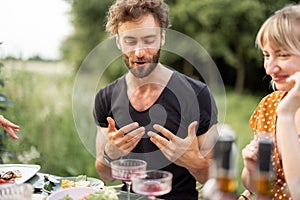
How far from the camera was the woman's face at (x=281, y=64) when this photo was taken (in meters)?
1.41

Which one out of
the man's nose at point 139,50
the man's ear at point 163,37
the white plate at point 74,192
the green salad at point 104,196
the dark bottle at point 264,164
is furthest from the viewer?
the man's ear at point 163,37

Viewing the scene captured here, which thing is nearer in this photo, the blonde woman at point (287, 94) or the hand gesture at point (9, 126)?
the blonde woman at point (287, 94)

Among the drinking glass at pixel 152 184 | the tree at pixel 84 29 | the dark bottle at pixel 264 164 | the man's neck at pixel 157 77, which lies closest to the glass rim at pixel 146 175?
the drinking glass at pixel 152 184

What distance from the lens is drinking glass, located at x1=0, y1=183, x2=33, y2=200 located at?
4.26ft

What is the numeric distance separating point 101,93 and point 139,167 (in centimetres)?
81

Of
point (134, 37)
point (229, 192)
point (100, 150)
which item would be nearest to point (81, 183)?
point (100, 150)

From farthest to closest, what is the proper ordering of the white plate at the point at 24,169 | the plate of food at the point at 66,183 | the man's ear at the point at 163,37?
the man's ear at the point at 163,37 → the white plate at the point at 24,169 → the plate of food at the point at 66,183

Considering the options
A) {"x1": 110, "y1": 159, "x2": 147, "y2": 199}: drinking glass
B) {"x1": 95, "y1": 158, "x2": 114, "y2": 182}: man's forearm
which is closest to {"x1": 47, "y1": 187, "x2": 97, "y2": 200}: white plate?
{"x1": 110, "y1": 159, "x2": 147, "y2": 199}: drinking glass

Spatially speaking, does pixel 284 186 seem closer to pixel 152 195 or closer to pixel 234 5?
pixel 152 195

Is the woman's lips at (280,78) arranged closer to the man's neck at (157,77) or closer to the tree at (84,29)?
the man's neck at (157,77)

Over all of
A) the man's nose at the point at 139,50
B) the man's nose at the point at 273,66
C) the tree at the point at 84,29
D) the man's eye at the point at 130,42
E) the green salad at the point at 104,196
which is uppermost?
the tree at the point at 84,29

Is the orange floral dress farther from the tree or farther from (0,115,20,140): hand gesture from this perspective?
the tree

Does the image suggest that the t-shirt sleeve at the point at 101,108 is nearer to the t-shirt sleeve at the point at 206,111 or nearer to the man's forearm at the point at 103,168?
the man's forearm at the point at 103,168

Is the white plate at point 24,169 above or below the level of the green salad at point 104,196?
below
